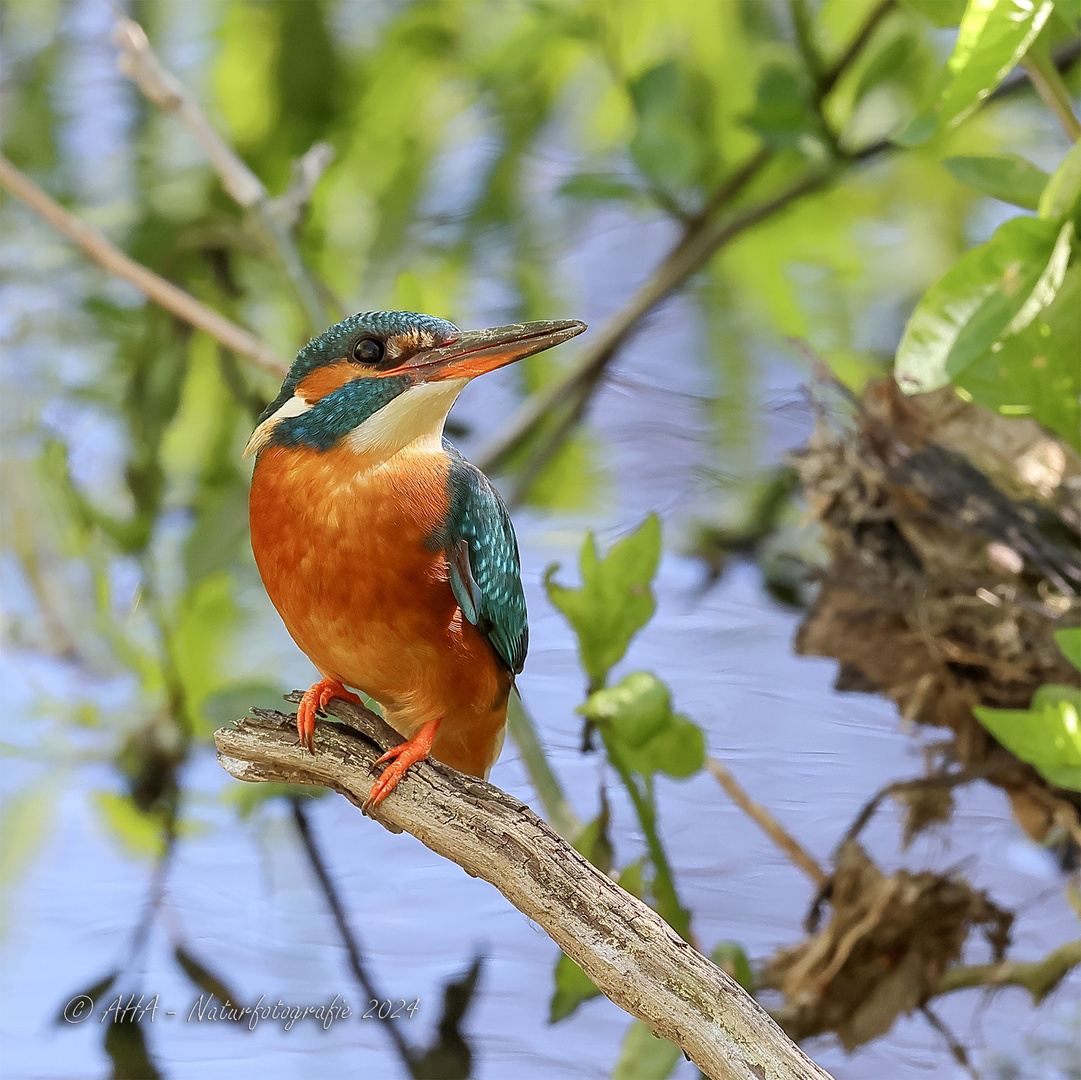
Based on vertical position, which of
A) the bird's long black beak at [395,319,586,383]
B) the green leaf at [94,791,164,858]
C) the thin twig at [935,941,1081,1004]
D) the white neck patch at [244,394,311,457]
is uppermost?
the bird's long black beak at [395,319,586,383]

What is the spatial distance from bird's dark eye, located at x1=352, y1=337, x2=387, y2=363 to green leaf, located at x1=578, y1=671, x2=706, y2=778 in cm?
29

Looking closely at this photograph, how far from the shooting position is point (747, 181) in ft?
4.19

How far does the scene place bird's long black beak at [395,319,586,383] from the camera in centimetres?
49

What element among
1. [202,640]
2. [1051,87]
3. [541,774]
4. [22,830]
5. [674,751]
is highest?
[1051,87]

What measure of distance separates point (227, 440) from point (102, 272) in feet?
0.90

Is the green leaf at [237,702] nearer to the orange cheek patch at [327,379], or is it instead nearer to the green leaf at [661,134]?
the orange cheek patch at [327,379]

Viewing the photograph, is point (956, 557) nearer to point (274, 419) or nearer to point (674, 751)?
point (674, 751)

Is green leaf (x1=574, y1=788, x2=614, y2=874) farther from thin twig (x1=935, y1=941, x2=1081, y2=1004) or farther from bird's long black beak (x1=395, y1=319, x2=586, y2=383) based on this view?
bird's long black beak (x1=395, y1=319, x2=586, y2=383)

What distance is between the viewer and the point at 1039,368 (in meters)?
0.60

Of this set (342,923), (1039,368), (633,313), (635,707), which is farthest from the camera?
(633,313)

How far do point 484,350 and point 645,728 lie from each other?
1.02 ft

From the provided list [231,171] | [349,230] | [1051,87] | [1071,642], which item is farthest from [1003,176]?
[349,230]

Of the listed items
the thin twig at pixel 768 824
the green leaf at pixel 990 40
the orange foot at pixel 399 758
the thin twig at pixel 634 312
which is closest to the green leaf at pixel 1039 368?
the green leaf at pixel 990 40

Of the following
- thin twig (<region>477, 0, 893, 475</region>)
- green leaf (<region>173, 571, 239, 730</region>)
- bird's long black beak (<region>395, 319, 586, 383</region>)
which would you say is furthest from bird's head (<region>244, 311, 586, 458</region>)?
thin twig (<region>477, 0, 893, 475</region>)
